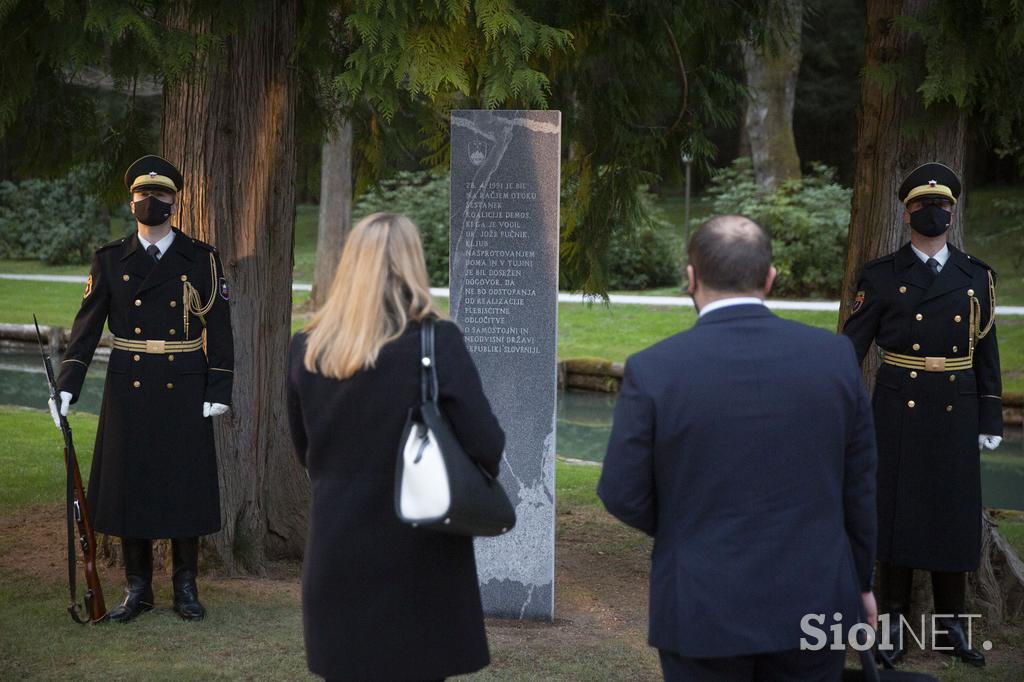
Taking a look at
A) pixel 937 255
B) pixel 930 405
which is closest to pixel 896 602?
pixel 930 405

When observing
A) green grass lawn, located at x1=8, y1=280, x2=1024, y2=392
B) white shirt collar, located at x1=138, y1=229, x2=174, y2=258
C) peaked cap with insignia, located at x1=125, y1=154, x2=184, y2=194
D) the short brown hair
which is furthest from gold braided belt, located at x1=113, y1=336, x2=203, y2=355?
green grass lawn, located at x1=8, y1=280, x2=1024, y2=392

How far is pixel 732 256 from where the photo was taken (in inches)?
112

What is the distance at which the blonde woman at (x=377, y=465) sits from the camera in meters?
3.04

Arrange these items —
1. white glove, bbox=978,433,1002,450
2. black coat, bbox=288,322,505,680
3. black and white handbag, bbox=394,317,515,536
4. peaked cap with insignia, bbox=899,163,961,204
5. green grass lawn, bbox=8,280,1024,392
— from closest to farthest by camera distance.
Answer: black and white handbag, bbox=394,317,515,536 → black coat, bbox=288,322,505,680 → peaked cap with insignia, bbox=899,163,961,204 → white glove, bbox=978,433,1002,450 → green grass lawn, bbox=8,280,1024,392

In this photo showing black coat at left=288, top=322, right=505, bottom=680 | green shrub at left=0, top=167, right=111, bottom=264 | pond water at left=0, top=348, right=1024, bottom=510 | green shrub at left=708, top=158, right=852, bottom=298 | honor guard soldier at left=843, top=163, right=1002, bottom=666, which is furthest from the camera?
green shrub at left=0, top=167, right=111, bottom=264

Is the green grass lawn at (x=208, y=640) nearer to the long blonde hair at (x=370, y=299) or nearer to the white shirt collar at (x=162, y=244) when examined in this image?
the white shirt collar at (x=162, y=244)

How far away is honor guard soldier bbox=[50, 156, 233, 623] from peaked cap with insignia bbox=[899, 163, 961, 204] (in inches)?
115

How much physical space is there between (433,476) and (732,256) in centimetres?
85

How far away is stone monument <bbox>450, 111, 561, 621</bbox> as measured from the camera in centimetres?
555

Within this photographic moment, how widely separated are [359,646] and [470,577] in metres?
0.32

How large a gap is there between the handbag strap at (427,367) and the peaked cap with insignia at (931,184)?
102 inches

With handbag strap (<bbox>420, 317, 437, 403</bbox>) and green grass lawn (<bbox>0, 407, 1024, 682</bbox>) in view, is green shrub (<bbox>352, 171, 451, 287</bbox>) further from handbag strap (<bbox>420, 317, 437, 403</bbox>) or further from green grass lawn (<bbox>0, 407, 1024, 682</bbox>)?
handbag strap (<bbox>420, 317, 437, 403</bbox>)

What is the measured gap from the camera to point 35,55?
561cm

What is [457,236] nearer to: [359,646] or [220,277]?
[220,277]
